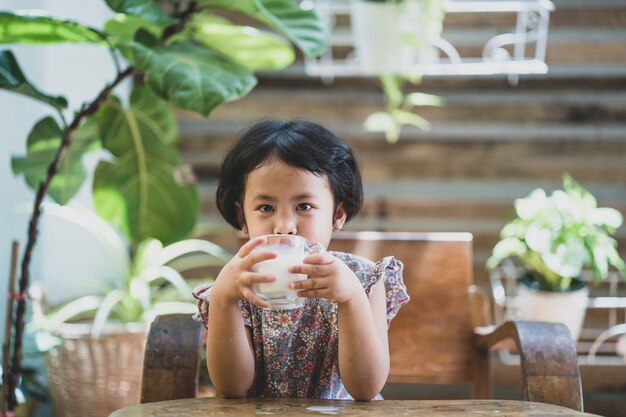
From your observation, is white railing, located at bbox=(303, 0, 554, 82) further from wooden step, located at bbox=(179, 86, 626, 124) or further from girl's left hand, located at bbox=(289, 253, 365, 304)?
girl's left hand, located at bbox=(289, 253, 365, 304)

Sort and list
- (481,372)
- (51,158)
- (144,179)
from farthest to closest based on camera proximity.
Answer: (144,179), (51,158), (481,372)

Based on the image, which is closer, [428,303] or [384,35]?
[428,303]

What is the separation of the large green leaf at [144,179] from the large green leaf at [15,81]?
32 cm

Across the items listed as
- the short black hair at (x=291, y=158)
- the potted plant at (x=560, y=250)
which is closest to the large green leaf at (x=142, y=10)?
the short black hair at (x=291, y=158)

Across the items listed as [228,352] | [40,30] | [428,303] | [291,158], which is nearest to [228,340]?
[228,352]

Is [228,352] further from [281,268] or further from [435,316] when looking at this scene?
[435,316]

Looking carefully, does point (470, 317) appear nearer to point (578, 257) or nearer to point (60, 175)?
point (578, 257)

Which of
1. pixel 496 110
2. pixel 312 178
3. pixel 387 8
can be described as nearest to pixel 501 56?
pixel 496 110

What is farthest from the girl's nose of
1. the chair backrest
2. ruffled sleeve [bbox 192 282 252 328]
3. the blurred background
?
the blurred background

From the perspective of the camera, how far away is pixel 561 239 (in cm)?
246

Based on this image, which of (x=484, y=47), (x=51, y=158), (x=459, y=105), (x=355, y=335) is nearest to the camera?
(x=355, y=335)

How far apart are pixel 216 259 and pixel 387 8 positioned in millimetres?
1167

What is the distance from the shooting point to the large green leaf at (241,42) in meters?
2.16

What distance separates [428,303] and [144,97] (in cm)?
89
